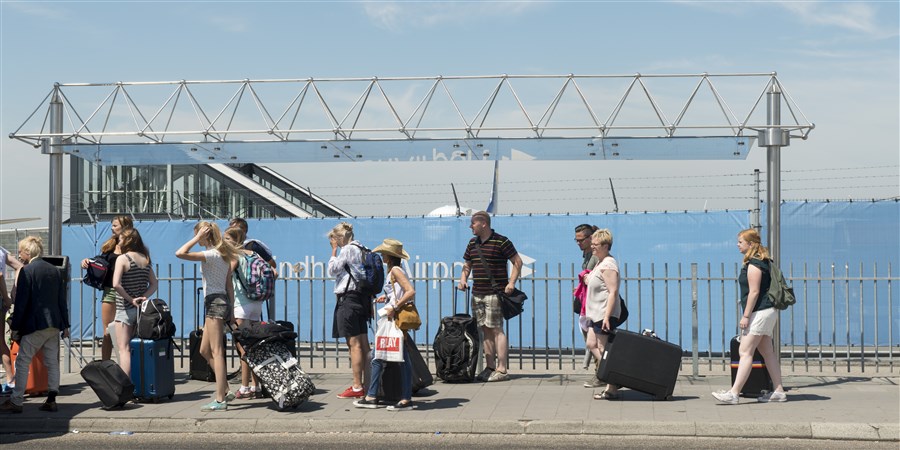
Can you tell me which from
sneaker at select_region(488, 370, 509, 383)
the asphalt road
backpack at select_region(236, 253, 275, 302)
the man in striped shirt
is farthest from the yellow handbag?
sneaker at select_region(488, 370, 509, 383)

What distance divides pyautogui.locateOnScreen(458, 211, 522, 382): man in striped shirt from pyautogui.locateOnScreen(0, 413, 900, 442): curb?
234cm

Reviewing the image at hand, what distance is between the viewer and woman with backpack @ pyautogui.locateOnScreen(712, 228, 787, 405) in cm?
925

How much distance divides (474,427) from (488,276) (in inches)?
101

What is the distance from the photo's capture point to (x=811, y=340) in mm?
14945

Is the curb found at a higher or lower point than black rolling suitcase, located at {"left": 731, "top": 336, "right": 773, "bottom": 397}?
lower

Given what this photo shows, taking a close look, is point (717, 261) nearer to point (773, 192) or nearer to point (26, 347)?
point (773, 192)

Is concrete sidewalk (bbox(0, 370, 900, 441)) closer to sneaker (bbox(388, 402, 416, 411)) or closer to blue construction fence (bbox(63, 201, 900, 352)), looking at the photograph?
sneaker (bbox(388, 402, 416, 411))

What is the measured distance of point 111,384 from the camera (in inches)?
373

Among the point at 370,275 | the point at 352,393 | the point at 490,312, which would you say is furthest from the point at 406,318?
the point at 490,312

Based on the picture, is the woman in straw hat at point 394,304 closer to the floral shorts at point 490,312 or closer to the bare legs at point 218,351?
the bare legs at point 218,351

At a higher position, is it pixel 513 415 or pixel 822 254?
pixel 822 254

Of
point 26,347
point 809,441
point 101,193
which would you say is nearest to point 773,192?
point 809,441

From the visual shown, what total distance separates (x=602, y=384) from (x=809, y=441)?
2769mm

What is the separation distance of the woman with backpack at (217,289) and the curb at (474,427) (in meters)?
0.47
